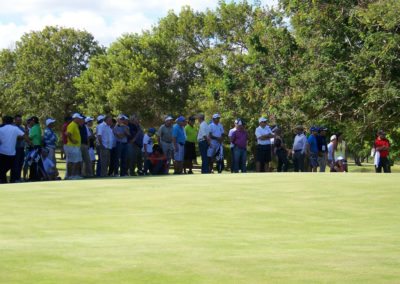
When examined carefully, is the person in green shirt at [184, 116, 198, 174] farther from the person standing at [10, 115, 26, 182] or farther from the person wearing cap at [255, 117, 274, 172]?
the person standing at [10, 115, 26, 182]

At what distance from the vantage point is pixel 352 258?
312 inches

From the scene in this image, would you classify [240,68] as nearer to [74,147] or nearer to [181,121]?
[181,121]

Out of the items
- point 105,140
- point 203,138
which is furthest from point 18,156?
point 203,138

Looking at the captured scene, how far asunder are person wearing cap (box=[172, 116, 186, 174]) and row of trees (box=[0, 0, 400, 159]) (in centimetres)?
1070

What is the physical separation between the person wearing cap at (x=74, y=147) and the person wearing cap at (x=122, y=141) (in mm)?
1917

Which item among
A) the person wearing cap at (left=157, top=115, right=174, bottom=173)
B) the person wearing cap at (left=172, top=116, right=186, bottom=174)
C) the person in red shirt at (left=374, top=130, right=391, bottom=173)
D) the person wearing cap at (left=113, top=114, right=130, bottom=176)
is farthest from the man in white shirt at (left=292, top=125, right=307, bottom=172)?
the person wearing cap at (left=113, top=114, right=130, bottom=176)

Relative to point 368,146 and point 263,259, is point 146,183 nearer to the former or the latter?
point 263,259

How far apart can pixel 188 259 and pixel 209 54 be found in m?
59.4

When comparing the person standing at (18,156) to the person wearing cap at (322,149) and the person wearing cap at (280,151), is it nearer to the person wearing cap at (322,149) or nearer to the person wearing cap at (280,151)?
the person wearing cap at (280,151)

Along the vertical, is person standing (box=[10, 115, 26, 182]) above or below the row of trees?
below

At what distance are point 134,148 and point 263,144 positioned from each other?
3.54 metres

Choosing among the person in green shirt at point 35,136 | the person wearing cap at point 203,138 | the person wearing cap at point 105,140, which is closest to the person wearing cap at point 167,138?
the person wearing cap at point 203,138

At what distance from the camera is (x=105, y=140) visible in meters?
22.8

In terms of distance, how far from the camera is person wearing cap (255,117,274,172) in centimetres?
2462
